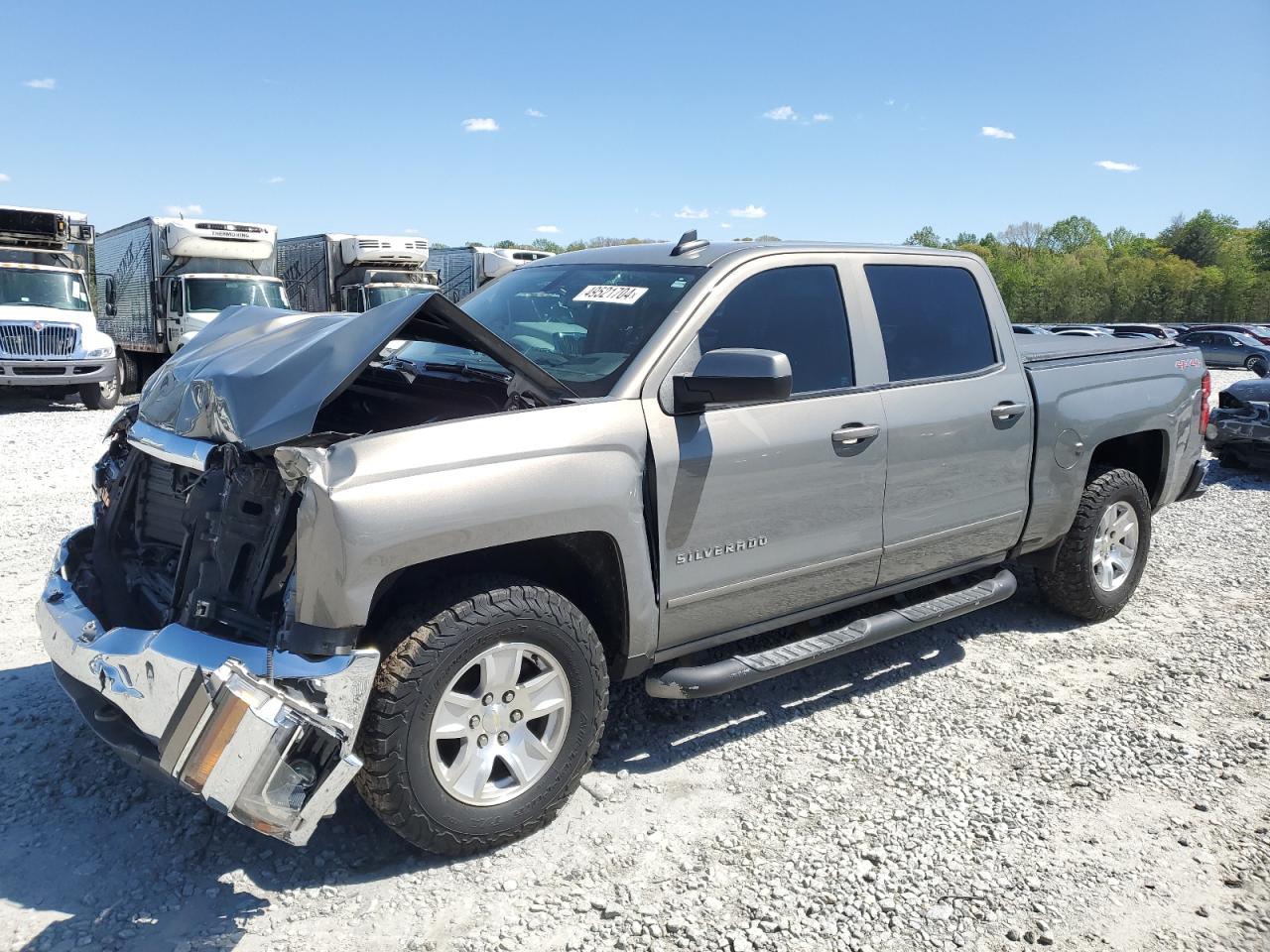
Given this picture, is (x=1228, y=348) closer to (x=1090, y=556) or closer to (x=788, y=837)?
(x=1090, y=556)

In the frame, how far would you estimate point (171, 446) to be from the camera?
10.0 ft

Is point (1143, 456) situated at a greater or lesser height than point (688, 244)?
lesser

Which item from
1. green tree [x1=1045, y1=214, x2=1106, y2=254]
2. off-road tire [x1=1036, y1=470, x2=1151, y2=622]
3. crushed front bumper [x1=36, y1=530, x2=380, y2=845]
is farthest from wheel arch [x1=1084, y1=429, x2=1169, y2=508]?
green tree [x1=1045, y1=214, x2=1106, y2=254]

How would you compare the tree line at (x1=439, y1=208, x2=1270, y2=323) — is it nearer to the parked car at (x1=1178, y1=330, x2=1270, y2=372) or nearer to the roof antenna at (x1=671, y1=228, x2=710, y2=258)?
the parked car at (x1=1178, y1=330, x2=1270, y2=372)

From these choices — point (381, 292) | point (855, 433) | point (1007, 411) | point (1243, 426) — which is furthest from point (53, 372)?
point (1243, 426)

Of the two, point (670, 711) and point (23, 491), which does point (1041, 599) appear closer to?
point (670, 711)

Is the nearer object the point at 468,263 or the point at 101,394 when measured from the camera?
the point at 101,394

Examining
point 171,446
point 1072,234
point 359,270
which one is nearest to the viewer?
point 171,446

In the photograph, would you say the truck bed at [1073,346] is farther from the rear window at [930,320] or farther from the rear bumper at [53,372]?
the rear bumper at [53,372]

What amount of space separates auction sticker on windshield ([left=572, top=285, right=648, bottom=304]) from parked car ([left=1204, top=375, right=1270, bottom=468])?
834 cm

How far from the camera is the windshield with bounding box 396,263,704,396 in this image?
338 centimetres

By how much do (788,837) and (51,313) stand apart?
14.8m

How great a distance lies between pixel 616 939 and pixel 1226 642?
3.99 metres

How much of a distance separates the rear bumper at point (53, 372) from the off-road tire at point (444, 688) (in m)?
13.5
